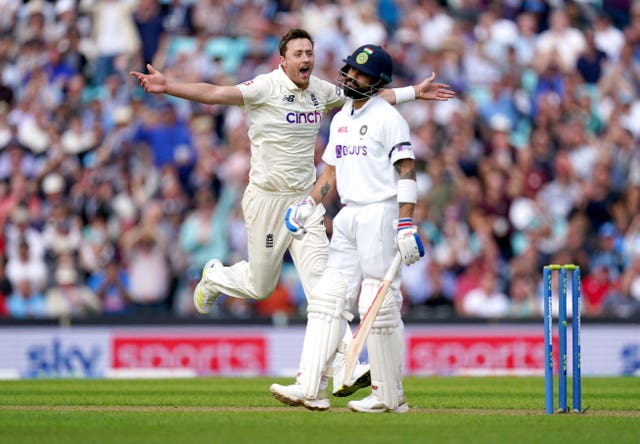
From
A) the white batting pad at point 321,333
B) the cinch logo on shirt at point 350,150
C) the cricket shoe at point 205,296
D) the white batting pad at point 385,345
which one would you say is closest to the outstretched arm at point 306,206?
the cinch logo on shirt at point 350,150

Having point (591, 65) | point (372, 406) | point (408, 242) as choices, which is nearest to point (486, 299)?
point (591, 65)

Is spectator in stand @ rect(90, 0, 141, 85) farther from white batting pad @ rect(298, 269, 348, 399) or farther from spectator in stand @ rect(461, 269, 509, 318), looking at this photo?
white batting pad @ rect(298, 269, 348, 399)

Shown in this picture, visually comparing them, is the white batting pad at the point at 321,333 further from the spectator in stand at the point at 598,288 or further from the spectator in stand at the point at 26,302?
the spectator in stand at the point at 26,302

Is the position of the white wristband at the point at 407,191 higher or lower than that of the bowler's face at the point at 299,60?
lower

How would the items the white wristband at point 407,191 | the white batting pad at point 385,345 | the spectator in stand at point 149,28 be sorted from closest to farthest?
the white wristband at point 407,191
the white batting pad at point 385,345
the spectator in stand at point 149,28

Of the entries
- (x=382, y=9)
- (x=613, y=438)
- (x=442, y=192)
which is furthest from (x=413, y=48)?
(x=613, y=438)

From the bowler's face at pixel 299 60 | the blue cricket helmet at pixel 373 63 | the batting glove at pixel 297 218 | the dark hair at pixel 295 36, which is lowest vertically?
the batting glove at pixel 297 218
